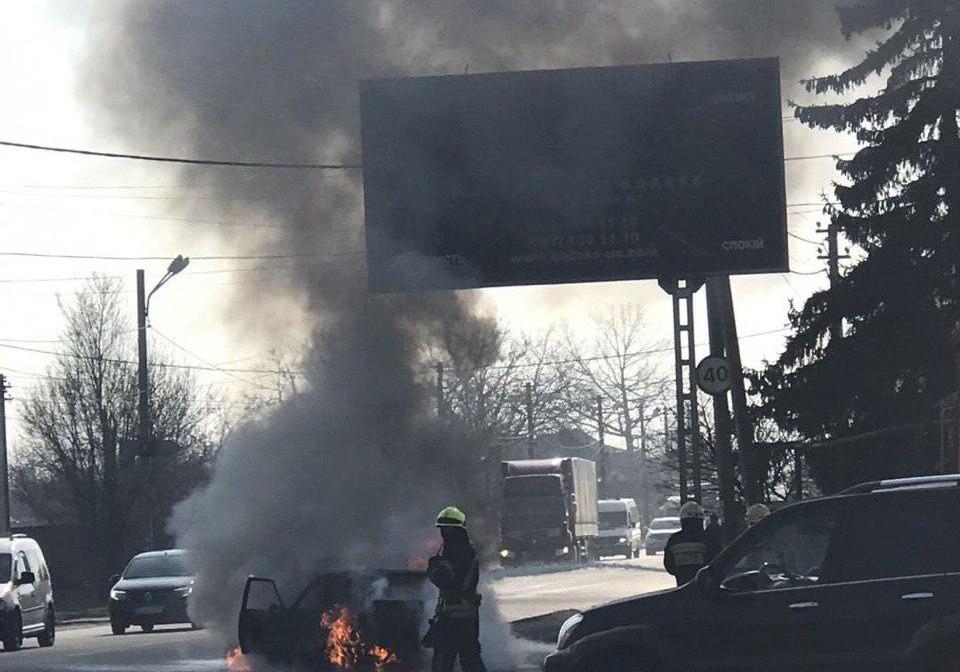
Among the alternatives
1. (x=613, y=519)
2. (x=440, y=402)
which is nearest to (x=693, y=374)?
(x=440, y=402)

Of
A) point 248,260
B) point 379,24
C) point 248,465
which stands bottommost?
point 248,465

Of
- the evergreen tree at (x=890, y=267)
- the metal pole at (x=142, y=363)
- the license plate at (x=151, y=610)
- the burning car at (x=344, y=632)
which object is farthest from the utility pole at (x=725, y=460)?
the metal pole at (x=142, y=363)

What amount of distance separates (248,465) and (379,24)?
20.9 feet

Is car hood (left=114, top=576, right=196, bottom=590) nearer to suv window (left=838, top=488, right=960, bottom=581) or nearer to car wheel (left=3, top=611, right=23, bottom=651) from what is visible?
car wheel (left=3, top=611, right=23, bottom=651)

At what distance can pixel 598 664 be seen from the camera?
10.8 meters

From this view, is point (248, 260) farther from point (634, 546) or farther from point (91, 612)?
point (634, 546)

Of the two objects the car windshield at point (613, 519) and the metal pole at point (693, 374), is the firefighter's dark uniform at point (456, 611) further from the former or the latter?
the car windshield at point (613, 519)

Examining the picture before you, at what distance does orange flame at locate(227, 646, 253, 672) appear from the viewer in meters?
15.7

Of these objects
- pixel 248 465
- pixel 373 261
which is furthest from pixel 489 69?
pixel 248 465

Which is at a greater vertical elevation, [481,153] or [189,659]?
[481,153]

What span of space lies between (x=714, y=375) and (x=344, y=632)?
8319mm

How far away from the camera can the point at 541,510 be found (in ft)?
179

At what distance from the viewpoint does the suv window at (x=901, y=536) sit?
10023 millimetres

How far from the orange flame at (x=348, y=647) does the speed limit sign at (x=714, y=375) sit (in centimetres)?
800
